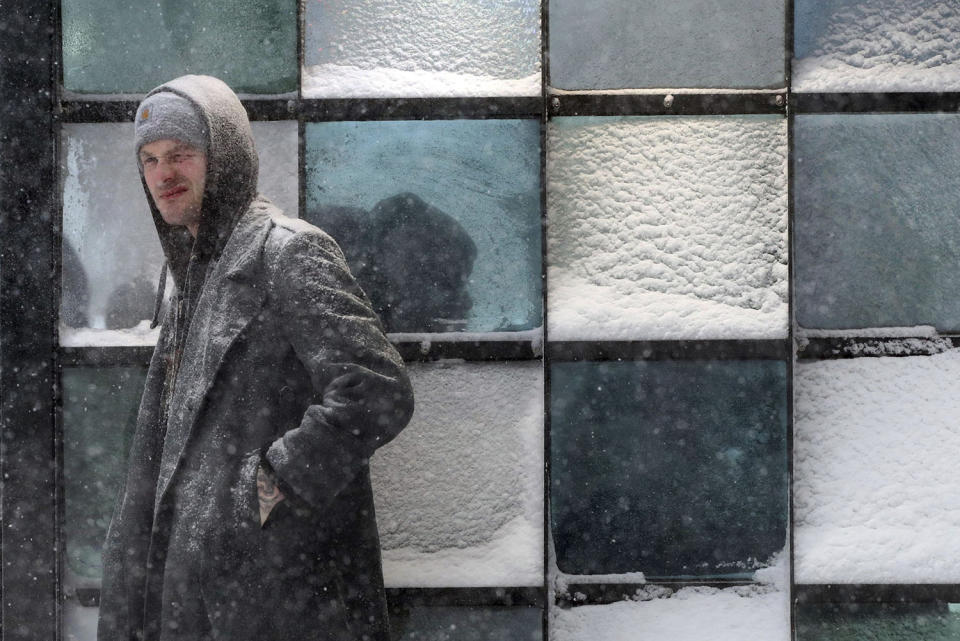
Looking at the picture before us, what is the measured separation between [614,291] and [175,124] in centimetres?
152

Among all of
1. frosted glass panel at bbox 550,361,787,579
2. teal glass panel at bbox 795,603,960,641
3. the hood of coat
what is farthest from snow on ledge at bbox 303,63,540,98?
teal glass panel at bbox 795,603,960,641

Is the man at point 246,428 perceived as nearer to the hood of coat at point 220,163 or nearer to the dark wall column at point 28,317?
the hood of coat at point 220,163

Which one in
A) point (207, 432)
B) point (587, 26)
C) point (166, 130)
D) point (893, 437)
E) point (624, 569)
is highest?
point (587, 26)

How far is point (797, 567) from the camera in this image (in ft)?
9.46

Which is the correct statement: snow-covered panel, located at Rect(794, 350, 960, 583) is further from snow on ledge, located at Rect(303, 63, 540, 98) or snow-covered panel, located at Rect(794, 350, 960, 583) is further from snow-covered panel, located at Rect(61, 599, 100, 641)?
snow-covered panel, located at Rect(61, 599, 100, 641)

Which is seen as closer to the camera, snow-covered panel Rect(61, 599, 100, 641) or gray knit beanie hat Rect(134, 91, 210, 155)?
gray knit beanie hat Rect(134, 91, 210, 155)

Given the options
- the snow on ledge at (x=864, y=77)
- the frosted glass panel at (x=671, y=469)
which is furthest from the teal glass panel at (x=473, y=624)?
the snow on ledge at (x=864, y=77)

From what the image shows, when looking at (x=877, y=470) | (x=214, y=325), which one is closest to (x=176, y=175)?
(x=214, y=325)

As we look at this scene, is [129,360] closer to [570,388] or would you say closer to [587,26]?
[570,388]

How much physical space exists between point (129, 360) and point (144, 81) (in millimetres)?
997

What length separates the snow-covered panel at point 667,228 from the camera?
2881mm

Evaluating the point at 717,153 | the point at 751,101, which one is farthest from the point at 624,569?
the point at 751,101

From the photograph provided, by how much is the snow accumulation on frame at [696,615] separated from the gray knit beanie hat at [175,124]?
6.38 feet

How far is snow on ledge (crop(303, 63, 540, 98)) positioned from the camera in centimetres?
291
